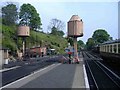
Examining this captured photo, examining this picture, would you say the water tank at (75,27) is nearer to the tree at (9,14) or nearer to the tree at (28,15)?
the tree at (9,14)

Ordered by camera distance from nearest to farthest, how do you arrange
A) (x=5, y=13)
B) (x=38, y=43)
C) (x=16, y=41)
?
(x=16, y=41) → (x=5, y=13) → (x=38, y=43)

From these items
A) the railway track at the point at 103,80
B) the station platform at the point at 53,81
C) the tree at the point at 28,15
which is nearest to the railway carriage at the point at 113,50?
the railway track at the point at 103,80

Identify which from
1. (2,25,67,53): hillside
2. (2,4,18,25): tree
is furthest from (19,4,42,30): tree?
(2,4,18,25): tree

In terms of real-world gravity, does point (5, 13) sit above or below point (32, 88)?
above

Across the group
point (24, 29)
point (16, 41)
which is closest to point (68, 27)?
point (24, 29)

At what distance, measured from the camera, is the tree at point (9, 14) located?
8975 cm

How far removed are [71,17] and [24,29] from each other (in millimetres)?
16023

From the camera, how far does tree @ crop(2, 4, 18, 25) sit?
89.8 m

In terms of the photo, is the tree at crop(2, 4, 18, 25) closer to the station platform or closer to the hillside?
the hillside

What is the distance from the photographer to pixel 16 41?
246 feet

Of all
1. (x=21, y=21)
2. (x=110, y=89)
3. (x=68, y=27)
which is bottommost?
(x=110, y=89)

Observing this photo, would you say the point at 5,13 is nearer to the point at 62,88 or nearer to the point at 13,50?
the point at 13,50

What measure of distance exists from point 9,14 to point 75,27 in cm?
5200

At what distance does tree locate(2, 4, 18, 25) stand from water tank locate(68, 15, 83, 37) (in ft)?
Answer: 157
